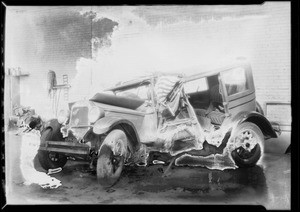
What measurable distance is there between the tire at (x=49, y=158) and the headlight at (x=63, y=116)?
0.53 ft

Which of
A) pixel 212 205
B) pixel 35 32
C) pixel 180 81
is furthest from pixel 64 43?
pixel 212 205

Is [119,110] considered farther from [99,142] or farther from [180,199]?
[180,199]

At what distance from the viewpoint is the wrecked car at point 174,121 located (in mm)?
4043

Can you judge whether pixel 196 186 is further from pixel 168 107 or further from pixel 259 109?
pixel 259 109

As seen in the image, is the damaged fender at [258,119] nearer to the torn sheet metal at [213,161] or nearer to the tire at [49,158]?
the torn sheet metal at [213,161]

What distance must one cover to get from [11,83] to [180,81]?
1.96m

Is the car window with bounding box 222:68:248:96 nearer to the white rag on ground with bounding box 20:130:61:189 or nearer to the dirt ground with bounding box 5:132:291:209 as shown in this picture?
the dirt ground with bounding box 5:132:291:209

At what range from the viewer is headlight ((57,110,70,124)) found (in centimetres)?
417

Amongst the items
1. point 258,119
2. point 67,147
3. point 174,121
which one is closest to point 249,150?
point 258,119

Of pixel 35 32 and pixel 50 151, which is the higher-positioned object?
pixel 35 32

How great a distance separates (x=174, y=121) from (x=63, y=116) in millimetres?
1290

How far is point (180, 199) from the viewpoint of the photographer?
407 centimetres

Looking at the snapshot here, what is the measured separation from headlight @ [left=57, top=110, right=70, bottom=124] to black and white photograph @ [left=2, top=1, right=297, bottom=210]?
0.01 meters

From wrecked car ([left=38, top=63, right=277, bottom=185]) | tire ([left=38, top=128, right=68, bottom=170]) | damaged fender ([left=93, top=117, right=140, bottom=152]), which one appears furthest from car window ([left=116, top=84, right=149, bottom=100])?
tire ([left=38, top=128, right=68, bottom=170])
